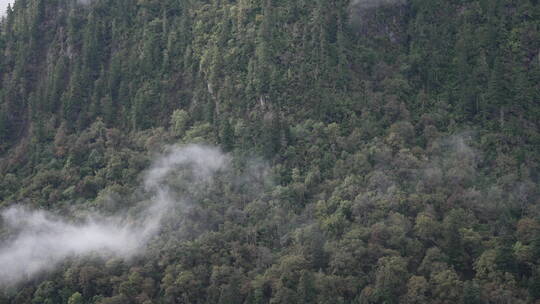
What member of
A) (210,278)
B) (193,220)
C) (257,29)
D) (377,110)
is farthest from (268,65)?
(210,278)

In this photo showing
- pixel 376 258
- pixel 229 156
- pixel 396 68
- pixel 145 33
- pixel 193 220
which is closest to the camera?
pixel 376 258

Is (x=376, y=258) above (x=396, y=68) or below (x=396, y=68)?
below

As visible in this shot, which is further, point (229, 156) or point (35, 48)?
point (35, 48)

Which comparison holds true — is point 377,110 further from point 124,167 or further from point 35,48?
point 35,48

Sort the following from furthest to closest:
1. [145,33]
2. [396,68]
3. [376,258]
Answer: [145,33] → [396,68] → [376,258]

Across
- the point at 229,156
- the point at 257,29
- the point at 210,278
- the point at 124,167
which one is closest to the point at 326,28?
the point at 257,29

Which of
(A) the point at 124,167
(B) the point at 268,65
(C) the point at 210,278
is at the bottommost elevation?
(C) the point at 210,278
